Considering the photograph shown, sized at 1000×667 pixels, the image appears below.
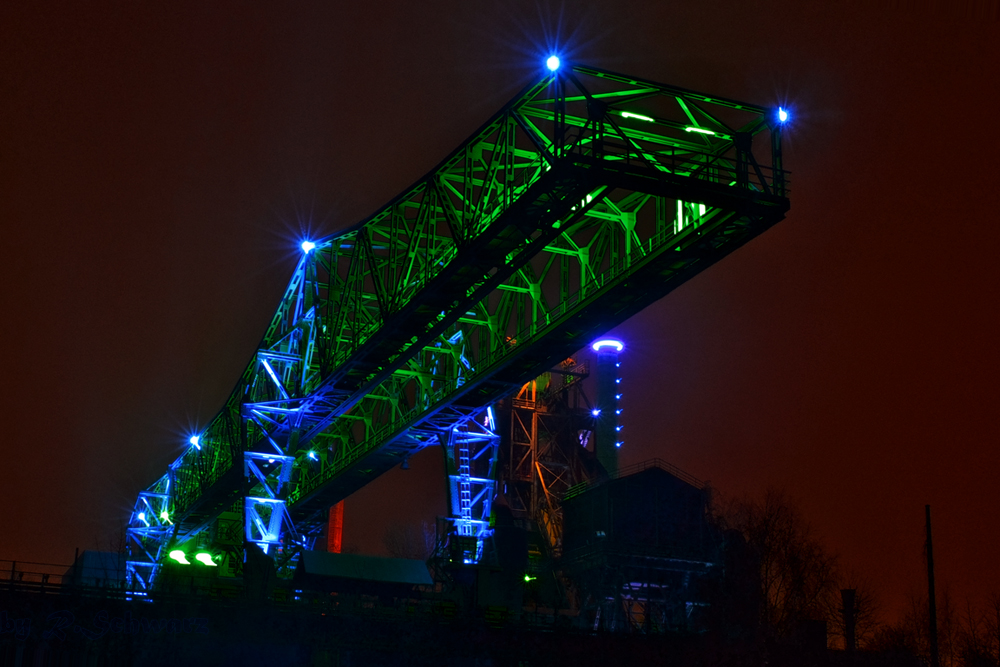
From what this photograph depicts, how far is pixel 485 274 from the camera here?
32.9 meters

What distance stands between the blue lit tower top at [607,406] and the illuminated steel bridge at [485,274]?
3220 cm

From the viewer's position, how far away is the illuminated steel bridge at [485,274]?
2834cm

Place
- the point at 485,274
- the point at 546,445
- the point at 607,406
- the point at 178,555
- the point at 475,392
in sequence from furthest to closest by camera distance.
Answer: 1. the point at 607,406
2. the point at 546,445
3. the point at 178,555
4. the point at 475,392
5. the point at 485,274

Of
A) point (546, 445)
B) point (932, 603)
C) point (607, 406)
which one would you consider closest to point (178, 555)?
point (546, 445)

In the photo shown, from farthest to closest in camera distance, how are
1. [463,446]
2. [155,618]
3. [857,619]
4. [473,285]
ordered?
[857,619] < [463,446] < [155,618] < [473,285]

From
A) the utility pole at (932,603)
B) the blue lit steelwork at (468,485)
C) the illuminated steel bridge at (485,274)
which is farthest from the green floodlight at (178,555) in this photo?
the utility pole at (932,603)

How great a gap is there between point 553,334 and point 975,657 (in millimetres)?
31345

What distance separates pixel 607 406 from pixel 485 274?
57.2m

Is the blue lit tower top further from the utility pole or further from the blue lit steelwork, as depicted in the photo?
the blue lit steelwork

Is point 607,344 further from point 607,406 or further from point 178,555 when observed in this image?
point 178,555

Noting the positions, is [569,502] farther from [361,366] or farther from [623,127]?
[623,127]

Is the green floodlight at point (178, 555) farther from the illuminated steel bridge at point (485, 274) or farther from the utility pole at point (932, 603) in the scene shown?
the utility pole at point (932, 603)

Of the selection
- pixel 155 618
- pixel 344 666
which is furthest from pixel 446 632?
pixel 155 618

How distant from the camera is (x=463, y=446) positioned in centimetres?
4691
